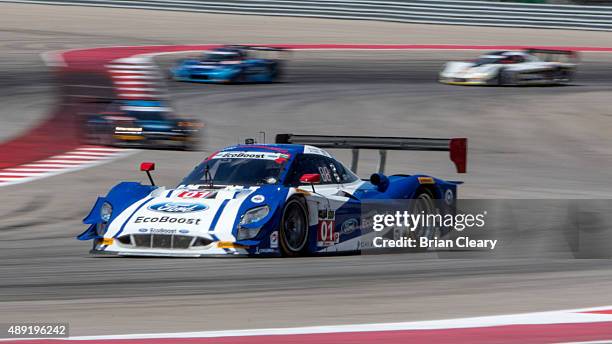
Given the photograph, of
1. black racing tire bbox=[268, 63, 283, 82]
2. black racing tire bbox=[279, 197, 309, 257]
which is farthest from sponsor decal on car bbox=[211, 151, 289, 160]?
black racing tire bbox=[268, 63, 283, 82]

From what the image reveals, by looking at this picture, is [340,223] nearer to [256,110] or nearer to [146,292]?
[146,292]

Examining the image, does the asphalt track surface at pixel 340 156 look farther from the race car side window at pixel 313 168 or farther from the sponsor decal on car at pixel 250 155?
the sponsor decal on car at pixel 250 155

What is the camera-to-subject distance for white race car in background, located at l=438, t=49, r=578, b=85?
2705cm

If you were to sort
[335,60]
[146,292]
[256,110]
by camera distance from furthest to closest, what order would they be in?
[335,60]
[256,110]
[146,292]

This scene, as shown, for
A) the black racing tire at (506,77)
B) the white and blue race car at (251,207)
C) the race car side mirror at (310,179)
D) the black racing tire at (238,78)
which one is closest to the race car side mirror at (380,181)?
the white and blue race car at (251,207)

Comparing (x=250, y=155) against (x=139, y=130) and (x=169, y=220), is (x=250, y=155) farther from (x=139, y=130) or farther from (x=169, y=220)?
(x=139, y=130)

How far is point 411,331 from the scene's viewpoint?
20.7ft

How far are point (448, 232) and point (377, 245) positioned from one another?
878mm

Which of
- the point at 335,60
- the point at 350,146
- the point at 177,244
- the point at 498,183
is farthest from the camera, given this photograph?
the point at 335,60

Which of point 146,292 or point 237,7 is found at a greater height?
point 237,7

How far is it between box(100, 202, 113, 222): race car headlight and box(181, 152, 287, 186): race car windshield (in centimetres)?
92

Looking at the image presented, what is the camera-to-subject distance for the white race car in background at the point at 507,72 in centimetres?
2705

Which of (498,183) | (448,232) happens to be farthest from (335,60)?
(448,232)

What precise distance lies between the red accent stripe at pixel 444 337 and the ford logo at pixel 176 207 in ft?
11.6
